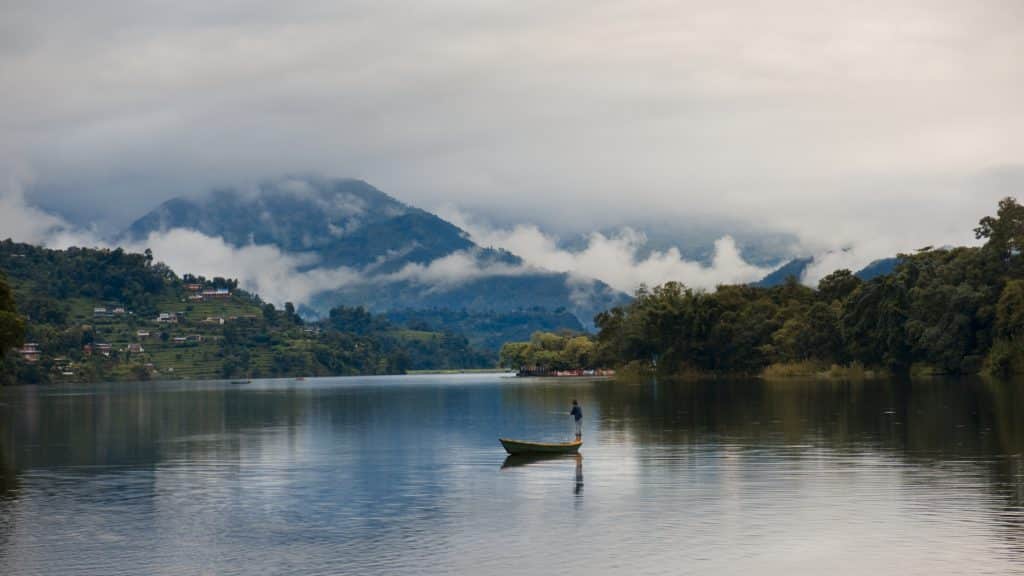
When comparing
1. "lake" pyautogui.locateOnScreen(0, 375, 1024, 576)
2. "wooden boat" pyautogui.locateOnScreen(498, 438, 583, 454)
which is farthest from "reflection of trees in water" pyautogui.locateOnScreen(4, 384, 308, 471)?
"wooden boat" pyautogui.locateOnScreen(498, 438, 583, 454)

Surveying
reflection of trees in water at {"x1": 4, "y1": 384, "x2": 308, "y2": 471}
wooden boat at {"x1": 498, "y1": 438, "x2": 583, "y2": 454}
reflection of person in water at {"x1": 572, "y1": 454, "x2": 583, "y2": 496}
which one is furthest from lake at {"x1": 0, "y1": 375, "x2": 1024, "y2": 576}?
wooden boat at {"x1": 498, "y1": 438, "x2": 583, "y2": 454}

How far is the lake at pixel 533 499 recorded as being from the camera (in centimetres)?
3456

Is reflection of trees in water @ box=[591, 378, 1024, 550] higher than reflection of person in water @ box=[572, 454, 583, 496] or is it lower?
higher

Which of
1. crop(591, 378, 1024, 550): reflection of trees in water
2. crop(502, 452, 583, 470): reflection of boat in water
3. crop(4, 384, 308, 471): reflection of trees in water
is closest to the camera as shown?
crop(591, 378, 1024, 550): reflection of trees in water

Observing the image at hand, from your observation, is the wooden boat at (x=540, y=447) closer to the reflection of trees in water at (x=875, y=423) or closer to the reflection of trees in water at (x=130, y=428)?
the reflection of trees in water at (x=875, y=423)

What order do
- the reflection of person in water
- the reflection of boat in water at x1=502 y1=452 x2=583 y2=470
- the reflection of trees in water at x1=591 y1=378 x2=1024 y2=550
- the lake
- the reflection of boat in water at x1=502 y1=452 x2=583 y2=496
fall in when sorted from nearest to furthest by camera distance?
1. the lake
2. the reflection of person in water
3. the reflection of trees in water at x1=591 y1=378 x2=1024 y2=550
4. the reflection of boat in water at x1=502 y1=452 x2=583 y2=496
5. the reflection of boat in water at x1=502 y1=452 x2=583 y2=470

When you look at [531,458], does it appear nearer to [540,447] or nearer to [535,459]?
[535,459]

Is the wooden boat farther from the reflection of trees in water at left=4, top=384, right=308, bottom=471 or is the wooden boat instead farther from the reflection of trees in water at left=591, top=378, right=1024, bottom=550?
the reflection of trees in water at left=4, top=384, right=308, bottom=471

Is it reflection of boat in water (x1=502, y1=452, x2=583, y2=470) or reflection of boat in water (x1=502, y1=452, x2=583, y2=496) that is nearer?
reflection of boat in water (x1=502, y1=452, x2=583, y2=496)

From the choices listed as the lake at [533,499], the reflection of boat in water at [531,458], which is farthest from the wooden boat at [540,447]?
the lake at [533,499]

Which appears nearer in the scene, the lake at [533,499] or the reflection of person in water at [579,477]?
the lake at [533,499]

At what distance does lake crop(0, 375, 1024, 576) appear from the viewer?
34.6 metres

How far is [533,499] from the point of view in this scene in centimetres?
4703

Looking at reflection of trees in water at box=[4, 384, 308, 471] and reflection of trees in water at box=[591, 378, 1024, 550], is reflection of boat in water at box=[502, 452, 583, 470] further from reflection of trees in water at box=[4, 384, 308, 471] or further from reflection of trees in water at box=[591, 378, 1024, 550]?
reflection of trees in water at box=[4, 384, 308, 471]
